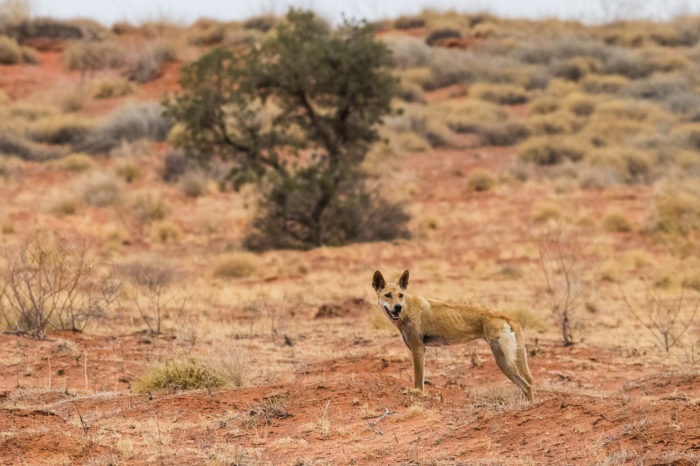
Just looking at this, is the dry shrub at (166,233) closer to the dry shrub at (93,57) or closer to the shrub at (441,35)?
the dry shrub at (93,57)

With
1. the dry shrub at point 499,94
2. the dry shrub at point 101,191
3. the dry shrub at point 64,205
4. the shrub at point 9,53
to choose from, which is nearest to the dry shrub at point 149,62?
the shrub at point 9,53

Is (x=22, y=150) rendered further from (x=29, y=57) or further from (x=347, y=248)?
(x=347, y=248)

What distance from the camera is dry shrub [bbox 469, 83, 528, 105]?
48781mm

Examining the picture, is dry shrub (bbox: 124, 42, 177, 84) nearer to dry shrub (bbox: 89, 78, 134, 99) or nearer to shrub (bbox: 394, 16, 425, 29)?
dry shrub (bbox: 89, 78, 134, 99)

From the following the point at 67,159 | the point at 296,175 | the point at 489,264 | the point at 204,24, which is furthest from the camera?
the point at 204,24

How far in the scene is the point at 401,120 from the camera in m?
41.7

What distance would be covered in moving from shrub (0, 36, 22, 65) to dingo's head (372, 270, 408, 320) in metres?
47.9

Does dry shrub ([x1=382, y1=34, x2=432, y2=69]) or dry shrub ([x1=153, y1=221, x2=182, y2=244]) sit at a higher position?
dry shrub ([x1=382, y1=34, x2=432, y2=69])

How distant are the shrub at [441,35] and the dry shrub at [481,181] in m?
30.7

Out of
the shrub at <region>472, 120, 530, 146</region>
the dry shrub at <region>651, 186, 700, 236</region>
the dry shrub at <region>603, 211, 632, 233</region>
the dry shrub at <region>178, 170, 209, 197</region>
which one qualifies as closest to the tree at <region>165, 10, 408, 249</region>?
the dry shrub at <region>603, 211, 632, 233</region>

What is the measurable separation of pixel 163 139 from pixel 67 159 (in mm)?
5148

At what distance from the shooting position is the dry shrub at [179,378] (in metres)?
9.70

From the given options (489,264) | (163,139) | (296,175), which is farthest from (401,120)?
(489,264)

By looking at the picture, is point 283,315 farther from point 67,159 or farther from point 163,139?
point 163,139
